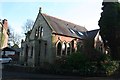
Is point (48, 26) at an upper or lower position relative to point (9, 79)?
upper

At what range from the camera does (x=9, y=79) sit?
20938 mm

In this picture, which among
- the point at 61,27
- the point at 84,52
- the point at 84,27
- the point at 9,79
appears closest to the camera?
the point at 9,79

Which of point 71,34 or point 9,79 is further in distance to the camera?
point 71,34

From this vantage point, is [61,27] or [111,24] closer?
[111,24]

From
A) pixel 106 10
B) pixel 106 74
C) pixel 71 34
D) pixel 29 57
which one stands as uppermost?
pixel 106 10

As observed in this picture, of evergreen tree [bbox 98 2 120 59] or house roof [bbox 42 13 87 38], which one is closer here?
evergreen tree [bbox 98 2 120 59]

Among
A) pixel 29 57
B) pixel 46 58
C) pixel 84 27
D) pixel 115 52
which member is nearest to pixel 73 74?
pixel 115 52

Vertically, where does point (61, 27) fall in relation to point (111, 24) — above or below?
above

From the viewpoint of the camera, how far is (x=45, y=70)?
2969cm

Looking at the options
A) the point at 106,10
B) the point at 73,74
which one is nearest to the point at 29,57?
the point at 73,74

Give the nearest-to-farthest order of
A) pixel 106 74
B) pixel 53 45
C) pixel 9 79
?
pixel 9 79 < pixel 106 74 < pixel 53 45

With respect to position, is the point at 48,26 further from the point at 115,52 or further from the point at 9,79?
the point at 9,79

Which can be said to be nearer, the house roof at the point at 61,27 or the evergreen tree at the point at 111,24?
the evergreen tree at the point at 111,24

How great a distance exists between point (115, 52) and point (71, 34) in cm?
1091
